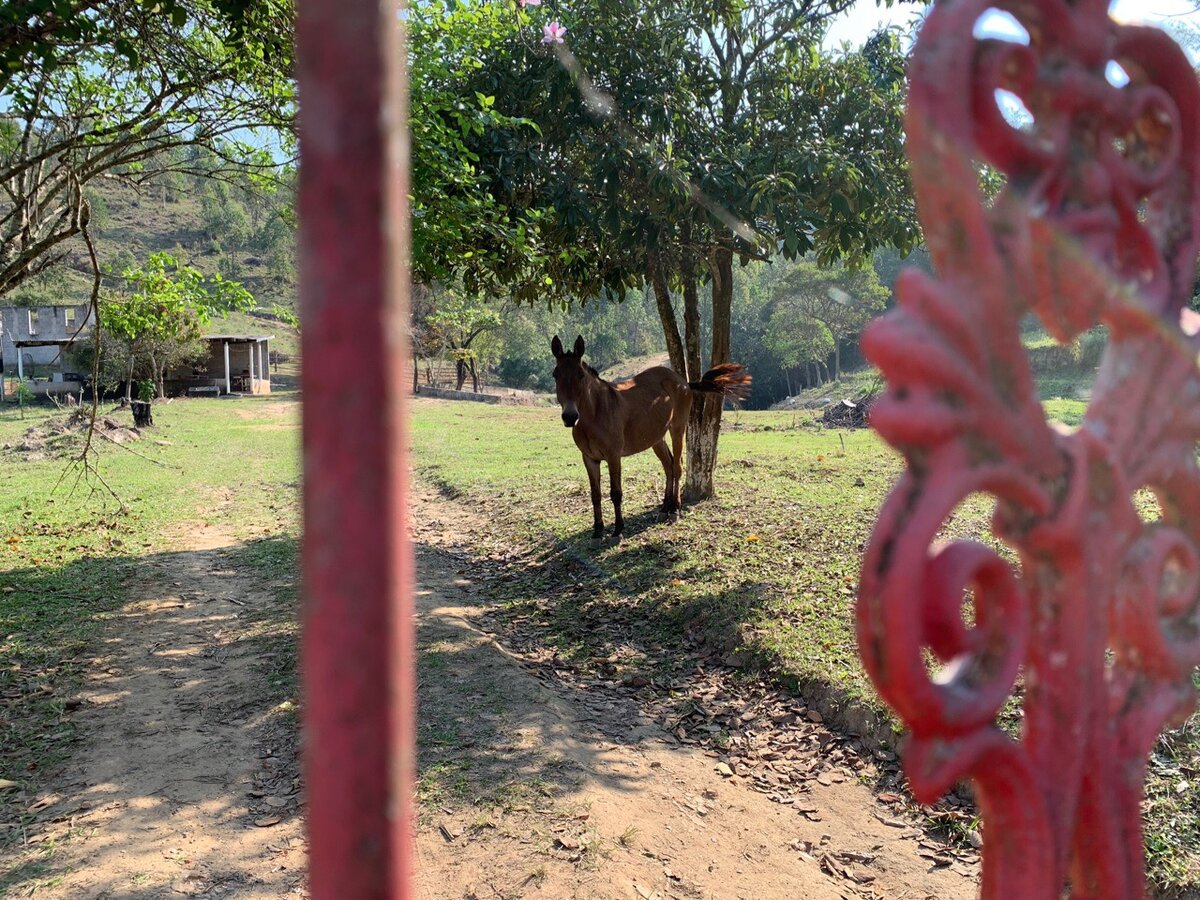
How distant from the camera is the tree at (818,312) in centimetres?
3953

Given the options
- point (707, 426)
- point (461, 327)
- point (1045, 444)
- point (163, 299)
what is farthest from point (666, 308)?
point (461, 327)

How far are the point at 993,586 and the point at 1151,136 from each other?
672mm

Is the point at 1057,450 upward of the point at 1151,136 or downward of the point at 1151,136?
downward

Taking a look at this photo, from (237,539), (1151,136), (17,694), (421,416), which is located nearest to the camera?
(1151,136)

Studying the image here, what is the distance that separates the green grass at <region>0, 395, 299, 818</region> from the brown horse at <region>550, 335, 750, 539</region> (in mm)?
2725

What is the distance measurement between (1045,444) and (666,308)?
8.92 metres

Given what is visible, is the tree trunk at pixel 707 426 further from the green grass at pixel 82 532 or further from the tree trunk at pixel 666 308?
the green grass at pixel 82 532

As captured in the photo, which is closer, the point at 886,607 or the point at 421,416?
the point at 886,607

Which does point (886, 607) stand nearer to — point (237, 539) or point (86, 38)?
point (86, 38)

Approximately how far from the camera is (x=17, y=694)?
4.70m

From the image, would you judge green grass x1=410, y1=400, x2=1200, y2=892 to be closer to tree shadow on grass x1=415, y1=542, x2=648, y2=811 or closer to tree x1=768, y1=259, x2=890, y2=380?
tree shadow on grass x1=415, y1=542, x2=648, y2=811

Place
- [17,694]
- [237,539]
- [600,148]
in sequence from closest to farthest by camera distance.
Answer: [17,694] < [600,148] < [237,539]

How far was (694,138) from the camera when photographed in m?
7.85

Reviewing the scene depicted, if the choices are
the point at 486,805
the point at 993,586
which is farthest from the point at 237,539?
the point at 993,586
